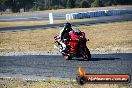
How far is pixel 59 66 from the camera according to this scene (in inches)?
578

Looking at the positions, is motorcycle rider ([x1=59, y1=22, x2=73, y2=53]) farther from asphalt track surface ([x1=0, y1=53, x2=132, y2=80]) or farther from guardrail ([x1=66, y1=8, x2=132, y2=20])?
guardrail ([x1=66, y1=8, x2=132, y2=20])

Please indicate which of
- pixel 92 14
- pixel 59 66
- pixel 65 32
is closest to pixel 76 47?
pixel 65 32

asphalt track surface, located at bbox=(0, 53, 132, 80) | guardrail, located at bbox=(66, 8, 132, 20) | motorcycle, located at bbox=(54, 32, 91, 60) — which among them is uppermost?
motorcycle, located at bbox=(54, 32, 91, 60)

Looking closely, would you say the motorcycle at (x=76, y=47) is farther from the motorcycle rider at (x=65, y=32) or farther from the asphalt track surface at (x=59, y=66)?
the asphalt track surface at (x=59, y=66)

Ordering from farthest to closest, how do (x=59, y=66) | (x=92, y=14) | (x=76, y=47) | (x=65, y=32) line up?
(x=92, y=14), (x=65, y=32), (x=76, y=47), (x=59, y=66)

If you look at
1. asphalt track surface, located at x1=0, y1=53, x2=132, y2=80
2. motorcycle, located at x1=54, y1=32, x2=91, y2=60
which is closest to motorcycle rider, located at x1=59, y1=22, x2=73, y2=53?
motorcycle, located at x1=54, y1=32, x2=91, y2=60

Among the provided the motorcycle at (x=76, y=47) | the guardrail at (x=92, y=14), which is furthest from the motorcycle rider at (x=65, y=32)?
the guardrail at (x=92, y=14)

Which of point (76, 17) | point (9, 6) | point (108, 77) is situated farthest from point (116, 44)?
point (9, 6)

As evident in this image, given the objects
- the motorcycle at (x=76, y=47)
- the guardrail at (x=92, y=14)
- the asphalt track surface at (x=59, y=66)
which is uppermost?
the motorcycle at (x=76, y=47)

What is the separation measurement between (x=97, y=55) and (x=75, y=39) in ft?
6.19

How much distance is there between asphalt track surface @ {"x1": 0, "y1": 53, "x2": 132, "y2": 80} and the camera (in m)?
13.1

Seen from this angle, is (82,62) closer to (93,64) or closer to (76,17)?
(93,64)

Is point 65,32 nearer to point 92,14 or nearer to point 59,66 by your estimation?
point 59,66

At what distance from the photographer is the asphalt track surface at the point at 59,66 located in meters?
13.1
